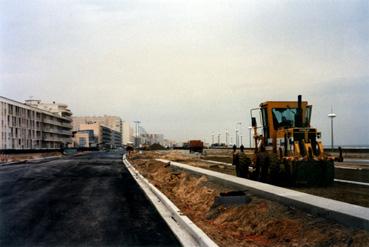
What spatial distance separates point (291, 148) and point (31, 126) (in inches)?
4822

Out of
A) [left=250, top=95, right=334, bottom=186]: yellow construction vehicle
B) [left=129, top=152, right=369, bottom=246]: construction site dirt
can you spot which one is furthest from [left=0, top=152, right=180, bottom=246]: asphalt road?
[left=250, top=95, right=334, bottom=186]: yellow construction vehicle

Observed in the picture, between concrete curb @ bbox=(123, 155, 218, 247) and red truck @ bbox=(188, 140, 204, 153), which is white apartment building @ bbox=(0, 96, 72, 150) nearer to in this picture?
red truck @ bbox=(188, 140, 204, 153)

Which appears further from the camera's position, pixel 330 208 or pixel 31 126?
pixel 31 126

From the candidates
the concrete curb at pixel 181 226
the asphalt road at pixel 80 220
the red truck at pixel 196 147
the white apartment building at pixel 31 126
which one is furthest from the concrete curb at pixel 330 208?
the white apartment building at pixel 31 126

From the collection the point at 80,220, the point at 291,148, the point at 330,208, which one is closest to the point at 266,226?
the point at 330,208

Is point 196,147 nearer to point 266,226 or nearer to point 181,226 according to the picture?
point 181,226

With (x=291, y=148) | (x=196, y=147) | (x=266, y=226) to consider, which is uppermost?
(x=291, y=148)

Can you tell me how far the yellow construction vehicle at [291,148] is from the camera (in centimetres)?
1656

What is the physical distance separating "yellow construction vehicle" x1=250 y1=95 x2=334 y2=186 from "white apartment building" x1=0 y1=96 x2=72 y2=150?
92.6m

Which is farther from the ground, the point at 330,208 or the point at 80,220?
the point at 330,208

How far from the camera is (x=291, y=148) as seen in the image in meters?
17.2

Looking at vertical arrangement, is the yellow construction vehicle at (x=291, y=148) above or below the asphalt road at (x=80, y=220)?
above

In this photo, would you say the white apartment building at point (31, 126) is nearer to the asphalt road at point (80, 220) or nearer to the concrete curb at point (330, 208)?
Result: the asphalt road at point (80, 220)

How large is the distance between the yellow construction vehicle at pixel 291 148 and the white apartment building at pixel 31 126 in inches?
3645
